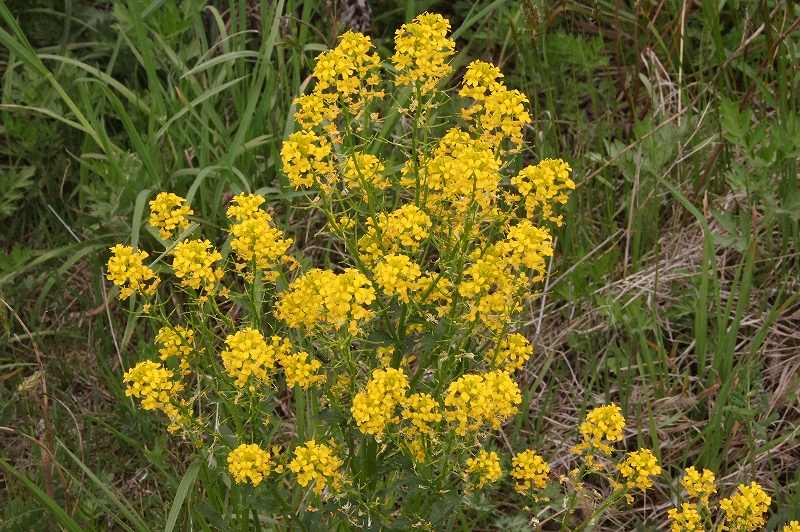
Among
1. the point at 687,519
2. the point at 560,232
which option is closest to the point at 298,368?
the point at 687,519

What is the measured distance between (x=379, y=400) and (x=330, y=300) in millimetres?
231

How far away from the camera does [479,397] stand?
2.28 meters

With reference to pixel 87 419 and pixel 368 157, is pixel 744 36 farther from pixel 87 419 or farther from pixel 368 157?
pixel 87 419

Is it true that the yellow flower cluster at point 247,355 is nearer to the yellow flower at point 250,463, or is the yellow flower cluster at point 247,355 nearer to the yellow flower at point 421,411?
the yellow flower at point 250,463

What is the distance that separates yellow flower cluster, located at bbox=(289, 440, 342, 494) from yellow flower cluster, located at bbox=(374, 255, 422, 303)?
14.8 inches

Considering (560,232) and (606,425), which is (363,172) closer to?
(606,425)

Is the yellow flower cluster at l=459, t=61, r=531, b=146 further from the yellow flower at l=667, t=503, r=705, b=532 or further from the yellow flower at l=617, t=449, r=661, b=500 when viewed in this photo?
the yellow flower at l=667, t=503, r=705, b=532

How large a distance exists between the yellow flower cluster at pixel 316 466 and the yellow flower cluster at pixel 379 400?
0.13 m

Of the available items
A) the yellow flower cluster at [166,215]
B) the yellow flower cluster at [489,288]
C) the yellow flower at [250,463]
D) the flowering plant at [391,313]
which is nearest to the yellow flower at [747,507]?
the flowering plant at [391,313]

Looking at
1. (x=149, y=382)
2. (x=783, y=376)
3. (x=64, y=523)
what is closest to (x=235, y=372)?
(x=149, y=382)

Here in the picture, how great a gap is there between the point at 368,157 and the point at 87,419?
1.39 meters

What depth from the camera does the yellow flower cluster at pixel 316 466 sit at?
2.37 m

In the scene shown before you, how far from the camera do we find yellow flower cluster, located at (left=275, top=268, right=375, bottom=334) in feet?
7.45

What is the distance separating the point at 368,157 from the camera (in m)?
2.56
